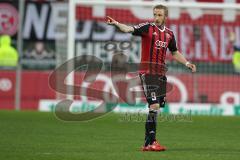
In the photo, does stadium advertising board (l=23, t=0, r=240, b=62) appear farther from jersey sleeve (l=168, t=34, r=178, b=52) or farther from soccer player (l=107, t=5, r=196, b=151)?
soccer player (l=107, t=5, r=196, b=151)

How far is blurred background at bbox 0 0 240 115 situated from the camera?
2280 cm

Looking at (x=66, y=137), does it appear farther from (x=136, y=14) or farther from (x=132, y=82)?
(x=136, y=14)

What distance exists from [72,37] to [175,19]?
4680mm

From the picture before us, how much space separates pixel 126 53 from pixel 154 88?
38.2ft

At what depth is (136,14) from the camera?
80.4 ft

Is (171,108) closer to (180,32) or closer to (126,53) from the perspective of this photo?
(126,53)

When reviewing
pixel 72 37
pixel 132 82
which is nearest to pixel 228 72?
pixel 132 82

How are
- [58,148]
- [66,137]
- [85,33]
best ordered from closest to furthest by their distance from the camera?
[58,148] < [66,137] < [85,33]

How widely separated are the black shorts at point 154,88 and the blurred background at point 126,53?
9.26 meters

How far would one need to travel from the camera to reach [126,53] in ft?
78.6

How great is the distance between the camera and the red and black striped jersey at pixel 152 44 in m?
12.4

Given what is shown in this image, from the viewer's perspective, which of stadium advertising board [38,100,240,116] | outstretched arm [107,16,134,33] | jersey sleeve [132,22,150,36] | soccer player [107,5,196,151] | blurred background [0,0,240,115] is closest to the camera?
outstretched arm [107,16,134,33]

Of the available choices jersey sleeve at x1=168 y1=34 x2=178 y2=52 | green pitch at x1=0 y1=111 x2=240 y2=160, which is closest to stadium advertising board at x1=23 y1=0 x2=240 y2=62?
green pitch at x1=0 y1=111 x2=240 y2=160

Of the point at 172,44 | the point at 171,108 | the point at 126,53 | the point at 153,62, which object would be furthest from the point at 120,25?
the point at 126,53
